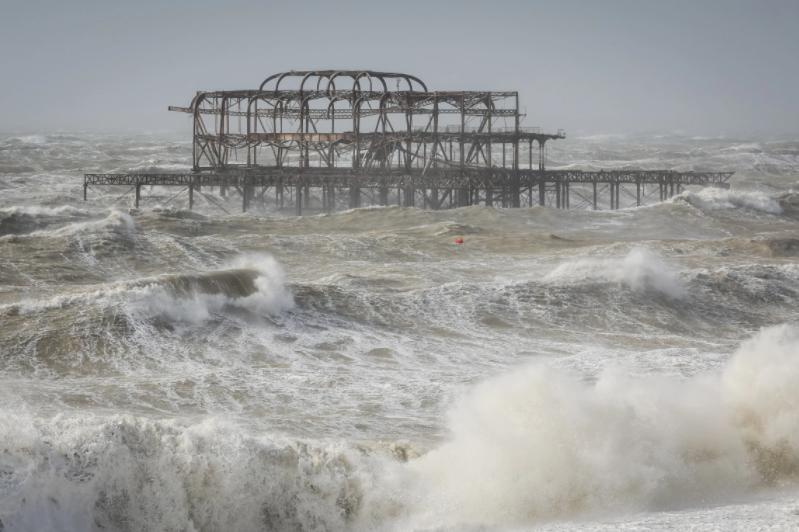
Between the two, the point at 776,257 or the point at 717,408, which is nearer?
the point at 717,408

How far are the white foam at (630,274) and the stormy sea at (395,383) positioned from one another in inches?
3.4

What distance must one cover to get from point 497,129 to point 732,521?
1864 inches

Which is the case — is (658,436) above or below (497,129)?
below

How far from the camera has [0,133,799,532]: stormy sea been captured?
1077cm

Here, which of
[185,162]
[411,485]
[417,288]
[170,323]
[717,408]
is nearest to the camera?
[411,485]

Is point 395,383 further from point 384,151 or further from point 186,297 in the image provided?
point 384,151

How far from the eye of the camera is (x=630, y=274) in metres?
26.4

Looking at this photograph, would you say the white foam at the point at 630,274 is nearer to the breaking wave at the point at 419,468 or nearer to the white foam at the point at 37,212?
the breaking wave at the point at 419,468

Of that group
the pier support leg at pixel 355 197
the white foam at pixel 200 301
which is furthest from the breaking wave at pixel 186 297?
the pier support leg at pixel 355 197

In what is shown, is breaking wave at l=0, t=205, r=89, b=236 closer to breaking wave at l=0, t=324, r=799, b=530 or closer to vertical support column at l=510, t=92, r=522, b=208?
vertical support column at l=510, t=92, r=522, b=208

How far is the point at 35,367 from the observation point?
55.8 ft

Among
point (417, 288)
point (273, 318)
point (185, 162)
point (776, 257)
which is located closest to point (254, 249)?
point (417, 288)

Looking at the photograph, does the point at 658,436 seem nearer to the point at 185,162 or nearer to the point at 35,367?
the point at 35,367

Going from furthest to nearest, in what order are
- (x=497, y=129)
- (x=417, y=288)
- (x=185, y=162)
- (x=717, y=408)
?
(x=185, y=162)
(x=497, y=129)
(x=417, y=288)
(x=717, y=408)
